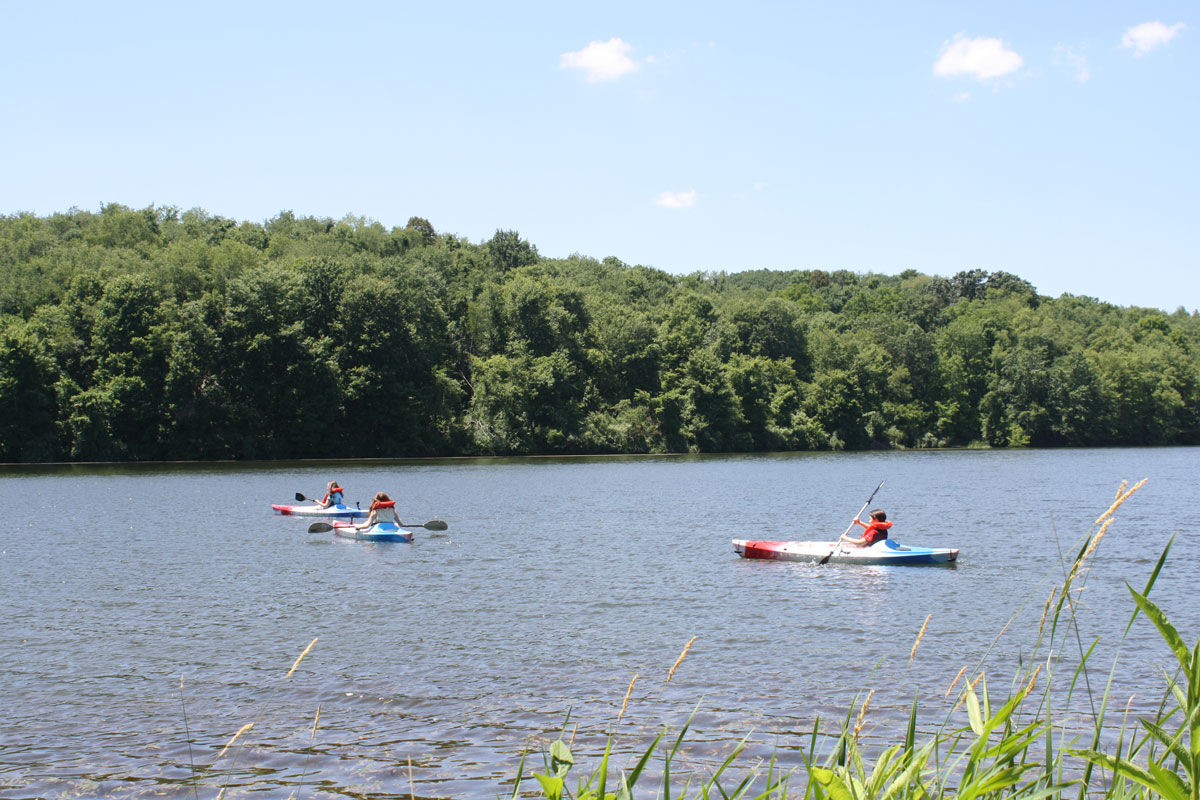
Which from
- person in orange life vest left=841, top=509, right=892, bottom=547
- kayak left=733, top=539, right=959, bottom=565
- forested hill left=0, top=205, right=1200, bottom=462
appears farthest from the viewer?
forested hill left=0, top=205, right=1200, bottom=462

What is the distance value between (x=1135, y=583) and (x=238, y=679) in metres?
17.1

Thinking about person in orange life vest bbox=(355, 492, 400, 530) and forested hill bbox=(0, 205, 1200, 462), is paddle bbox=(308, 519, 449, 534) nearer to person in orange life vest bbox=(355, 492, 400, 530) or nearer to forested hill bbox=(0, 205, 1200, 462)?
person in orange life vest bbox=(355, 492, 400, 530)

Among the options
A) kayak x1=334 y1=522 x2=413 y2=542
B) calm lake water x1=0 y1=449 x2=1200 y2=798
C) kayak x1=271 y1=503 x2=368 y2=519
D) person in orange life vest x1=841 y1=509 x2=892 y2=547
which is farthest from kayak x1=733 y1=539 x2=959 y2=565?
kayak x1=271 y1=503 x2=368 y2=519

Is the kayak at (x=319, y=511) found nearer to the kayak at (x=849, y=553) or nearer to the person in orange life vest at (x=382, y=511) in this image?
the person in orange life vest at (x=382, y=511)

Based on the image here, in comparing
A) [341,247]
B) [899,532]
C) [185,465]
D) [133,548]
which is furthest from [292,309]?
[899,532]

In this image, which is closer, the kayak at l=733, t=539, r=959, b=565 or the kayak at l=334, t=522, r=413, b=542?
the kayak at l=733, t=539, r=959, b=565

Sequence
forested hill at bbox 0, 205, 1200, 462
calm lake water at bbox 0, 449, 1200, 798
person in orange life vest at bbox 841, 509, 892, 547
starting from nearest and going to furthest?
calm lake water at bbox 0, 449, 1200, 798, person in orange life vest at bbox 841, 509, 892, 547, forested hill at bbox 0, 205, 1200, 462

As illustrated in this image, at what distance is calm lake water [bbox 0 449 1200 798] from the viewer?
32.0 ft

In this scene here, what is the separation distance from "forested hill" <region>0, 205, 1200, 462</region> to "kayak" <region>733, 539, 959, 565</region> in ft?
166

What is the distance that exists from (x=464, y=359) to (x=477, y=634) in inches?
2702

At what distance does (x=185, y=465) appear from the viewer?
6075 centimetres

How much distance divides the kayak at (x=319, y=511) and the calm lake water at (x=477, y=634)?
3.22 feet

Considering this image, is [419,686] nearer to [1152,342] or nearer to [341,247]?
[341,247]

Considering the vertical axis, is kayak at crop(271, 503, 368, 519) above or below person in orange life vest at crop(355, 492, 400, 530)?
below
